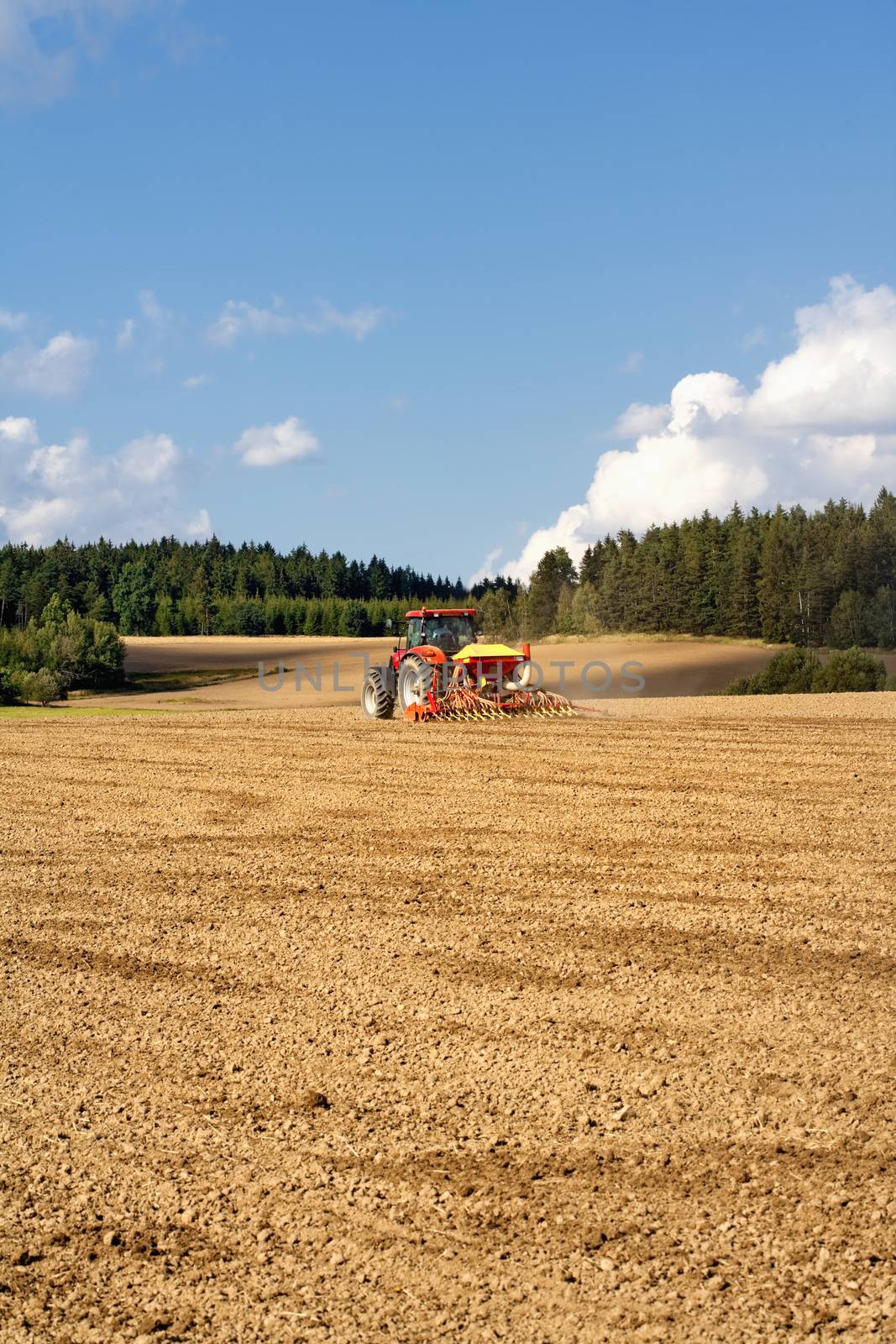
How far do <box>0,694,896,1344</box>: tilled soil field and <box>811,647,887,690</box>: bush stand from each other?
20.8 metres

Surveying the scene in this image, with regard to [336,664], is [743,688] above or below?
below

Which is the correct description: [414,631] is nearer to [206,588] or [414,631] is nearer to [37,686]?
[37,686]

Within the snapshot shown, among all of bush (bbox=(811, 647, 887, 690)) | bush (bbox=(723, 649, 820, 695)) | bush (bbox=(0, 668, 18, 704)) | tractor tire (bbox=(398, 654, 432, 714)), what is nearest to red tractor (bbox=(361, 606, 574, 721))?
tractor tire (bbox=(398, 654, 432, 714))

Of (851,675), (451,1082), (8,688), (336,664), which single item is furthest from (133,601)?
(451,1082)

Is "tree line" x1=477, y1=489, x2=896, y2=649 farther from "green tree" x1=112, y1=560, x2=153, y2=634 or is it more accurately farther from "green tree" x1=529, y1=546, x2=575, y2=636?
"green tree" x1=112, y1=560, x2=153, y2=634

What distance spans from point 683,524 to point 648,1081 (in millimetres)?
77390

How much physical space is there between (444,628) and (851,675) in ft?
46.7

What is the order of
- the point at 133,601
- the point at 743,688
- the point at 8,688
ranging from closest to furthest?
the point at 8,688 → the point at 743,688 → the point at 133,601

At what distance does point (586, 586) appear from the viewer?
76.9m

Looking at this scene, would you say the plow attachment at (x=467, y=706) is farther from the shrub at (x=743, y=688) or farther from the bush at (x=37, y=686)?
the bush at (x=37, y=686)

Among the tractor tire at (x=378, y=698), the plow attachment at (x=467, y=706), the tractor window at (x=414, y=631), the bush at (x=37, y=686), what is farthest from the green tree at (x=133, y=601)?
the plow attachment at (x=467, y=706)

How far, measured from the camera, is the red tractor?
19578 millimetres

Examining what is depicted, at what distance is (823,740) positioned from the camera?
16.6 metres

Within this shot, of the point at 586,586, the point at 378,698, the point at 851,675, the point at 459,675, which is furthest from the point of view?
the point at 586,586
